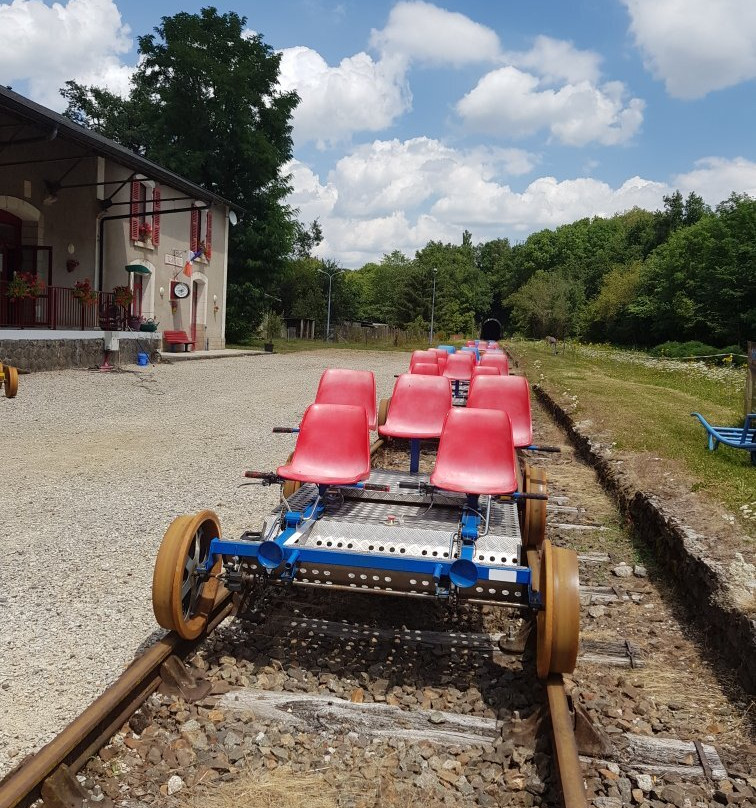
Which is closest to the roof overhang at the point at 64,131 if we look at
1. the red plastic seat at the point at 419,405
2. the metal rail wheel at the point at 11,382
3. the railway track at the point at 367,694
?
the metal rail wheel at the point at 11,382

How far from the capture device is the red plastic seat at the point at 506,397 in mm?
6473

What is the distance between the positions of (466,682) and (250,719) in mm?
998

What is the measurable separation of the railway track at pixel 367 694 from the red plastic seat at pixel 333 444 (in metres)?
0.85

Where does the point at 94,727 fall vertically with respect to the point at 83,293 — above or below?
below

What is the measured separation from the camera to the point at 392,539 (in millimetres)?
3893

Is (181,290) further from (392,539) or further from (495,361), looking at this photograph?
(392,539)

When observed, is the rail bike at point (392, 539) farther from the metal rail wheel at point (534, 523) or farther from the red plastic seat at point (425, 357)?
the red plastic seat at point (425, 357)

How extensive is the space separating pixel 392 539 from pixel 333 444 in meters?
1.03

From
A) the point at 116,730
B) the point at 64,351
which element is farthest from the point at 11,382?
the point at 64,351

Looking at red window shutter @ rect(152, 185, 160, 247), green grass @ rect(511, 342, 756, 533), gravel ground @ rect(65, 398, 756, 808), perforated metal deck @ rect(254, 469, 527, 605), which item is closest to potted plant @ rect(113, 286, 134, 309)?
red window shutter @ rect(152, 185, 160, 247)

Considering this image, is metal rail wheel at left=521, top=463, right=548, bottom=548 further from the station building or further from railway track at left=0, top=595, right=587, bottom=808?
the station building

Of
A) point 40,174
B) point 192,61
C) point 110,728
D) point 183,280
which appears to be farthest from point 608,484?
point 192,61

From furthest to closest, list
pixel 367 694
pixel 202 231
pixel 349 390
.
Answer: pixel 202 231, pixel 349 390, pixel 367 694

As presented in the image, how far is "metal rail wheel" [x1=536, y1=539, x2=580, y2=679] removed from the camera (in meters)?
3.08
